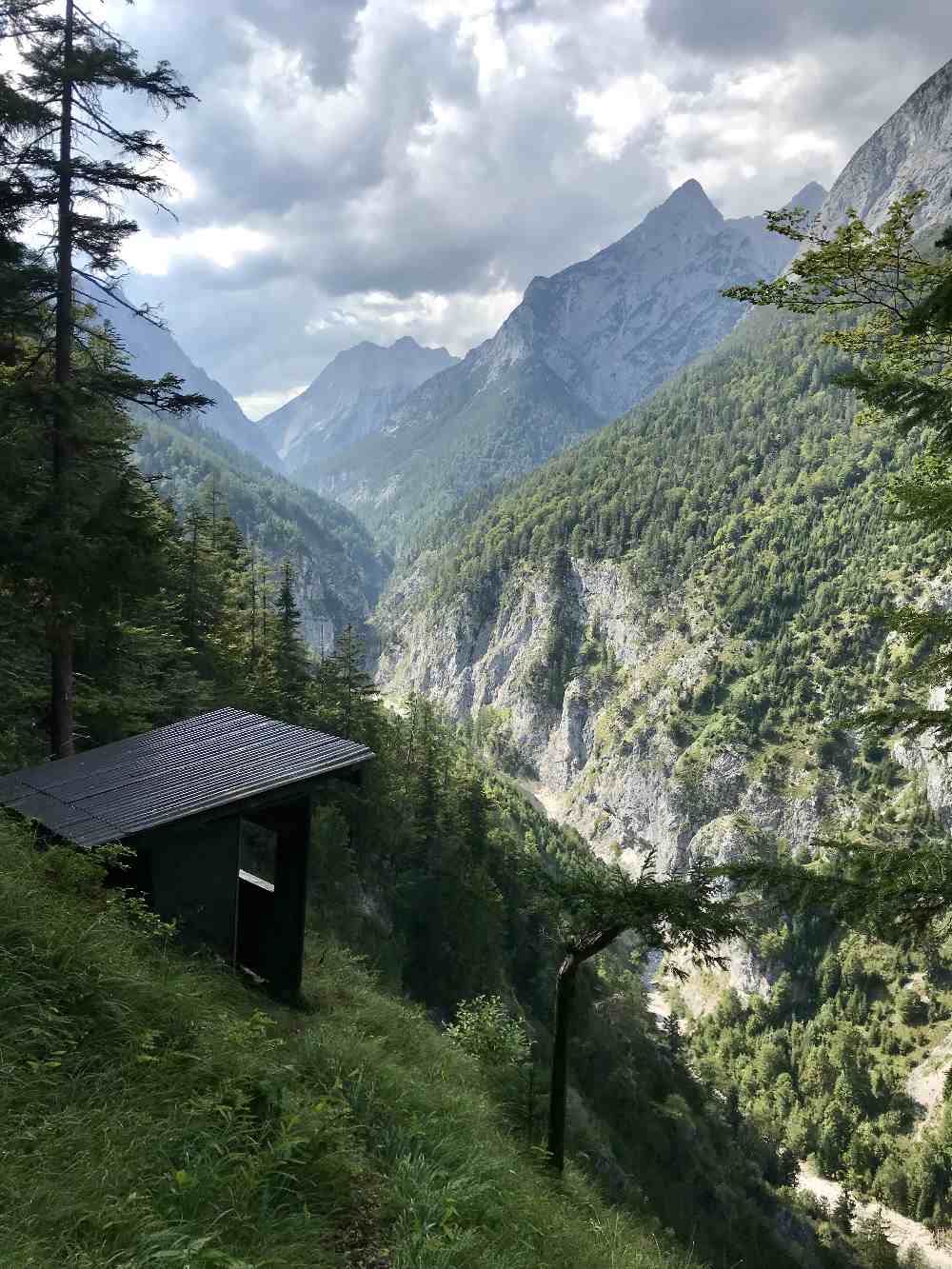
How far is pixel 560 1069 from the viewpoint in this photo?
967cm

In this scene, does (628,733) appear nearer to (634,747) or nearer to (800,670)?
(634,747)

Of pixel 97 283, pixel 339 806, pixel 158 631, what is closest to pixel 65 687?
pixel 97 283

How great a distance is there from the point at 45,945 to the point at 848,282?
11.5 metres

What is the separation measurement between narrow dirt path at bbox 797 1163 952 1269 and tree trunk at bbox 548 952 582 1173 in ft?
289

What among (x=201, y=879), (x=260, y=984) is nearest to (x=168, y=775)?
(x=201, y=879)

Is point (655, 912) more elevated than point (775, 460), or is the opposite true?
→ point (775, 460)

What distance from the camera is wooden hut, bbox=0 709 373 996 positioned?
814 centimetres

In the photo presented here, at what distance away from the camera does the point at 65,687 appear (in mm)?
14945

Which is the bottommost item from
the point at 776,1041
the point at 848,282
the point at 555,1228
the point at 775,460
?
the point at 776,1041

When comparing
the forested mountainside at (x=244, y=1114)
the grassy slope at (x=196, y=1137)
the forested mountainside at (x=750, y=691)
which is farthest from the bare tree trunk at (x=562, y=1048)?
the forested mountainside at (x=750, y=691)

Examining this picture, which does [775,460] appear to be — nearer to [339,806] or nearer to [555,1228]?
[339,806]

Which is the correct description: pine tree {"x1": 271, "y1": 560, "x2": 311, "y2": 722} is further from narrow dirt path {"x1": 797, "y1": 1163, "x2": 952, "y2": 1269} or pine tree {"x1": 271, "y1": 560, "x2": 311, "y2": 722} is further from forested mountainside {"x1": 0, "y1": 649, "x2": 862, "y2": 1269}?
narrow dirt path {"x1": 797, "y1": 1163, "x2": 952, "y2": 1269}

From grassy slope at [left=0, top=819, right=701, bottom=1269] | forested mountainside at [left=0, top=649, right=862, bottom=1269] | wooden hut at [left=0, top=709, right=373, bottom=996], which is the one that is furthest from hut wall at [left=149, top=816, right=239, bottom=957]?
grassy slope at [left=0, top=819, right=701, bottom=1269]

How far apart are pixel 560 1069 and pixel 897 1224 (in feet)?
339
